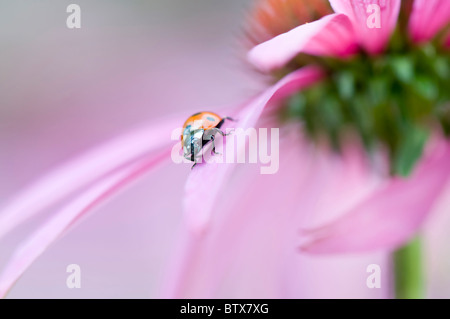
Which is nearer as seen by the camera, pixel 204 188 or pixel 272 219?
pixel 204 188

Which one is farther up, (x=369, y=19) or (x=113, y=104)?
(x=113, y=104)

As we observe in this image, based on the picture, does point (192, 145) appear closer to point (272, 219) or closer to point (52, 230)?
point (52, 230)

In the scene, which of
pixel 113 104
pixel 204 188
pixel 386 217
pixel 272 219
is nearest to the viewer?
pixel 204 188

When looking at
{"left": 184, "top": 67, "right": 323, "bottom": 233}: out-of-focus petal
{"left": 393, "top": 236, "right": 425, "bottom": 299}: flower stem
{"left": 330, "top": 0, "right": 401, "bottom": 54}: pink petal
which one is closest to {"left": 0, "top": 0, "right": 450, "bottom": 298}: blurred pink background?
{"left": 393, "top": 236, "right": 425, "bottom": 299}: flower stem

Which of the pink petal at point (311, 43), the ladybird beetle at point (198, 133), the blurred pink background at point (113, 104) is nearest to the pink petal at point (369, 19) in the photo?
the pink petal at point (311, 43)

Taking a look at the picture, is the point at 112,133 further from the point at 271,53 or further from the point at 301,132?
the point at 271,53

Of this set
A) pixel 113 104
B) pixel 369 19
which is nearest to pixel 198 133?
pixel 369 19
